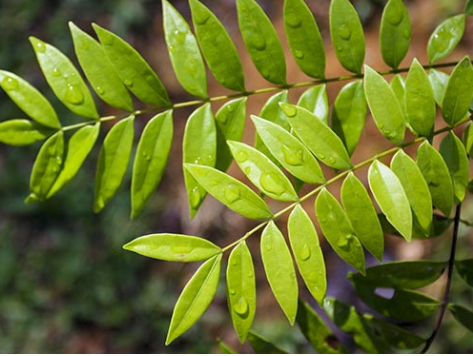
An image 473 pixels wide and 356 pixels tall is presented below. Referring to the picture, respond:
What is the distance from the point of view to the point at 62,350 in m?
2.66

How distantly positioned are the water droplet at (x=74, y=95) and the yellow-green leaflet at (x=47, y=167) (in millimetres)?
62

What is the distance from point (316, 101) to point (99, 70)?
396mm

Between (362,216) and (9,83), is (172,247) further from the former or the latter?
(9,83)

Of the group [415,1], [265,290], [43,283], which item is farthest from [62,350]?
[415,1]

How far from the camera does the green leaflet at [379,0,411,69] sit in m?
1.13

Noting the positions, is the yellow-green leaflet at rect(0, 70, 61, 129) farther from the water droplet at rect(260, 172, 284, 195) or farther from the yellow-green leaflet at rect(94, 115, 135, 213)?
the water droplet at rect(260, 172, 284, 195)

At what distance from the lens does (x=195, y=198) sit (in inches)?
42.0

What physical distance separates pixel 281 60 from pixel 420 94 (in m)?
0.27

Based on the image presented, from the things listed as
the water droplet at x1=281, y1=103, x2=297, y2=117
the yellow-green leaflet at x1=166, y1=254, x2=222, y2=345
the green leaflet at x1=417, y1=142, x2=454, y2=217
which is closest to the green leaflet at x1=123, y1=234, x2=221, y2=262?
the yellow-green leaflet at x1=166, y1=254, x2=222, y2=345

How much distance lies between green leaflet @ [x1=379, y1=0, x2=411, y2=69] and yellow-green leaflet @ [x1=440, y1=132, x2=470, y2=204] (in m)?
0.21

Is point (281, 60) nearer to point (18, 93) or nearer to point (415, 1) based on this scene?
point (18, 93)

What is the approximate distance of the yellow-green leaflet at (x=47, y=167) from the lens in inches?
43.5

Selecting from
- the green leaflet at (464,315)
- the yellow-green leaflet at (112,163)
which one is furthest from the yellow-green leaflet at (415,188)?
the yellow-green leaflet at (112,163)

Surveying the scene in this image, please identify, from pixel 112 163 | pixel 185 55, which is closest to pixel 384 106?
pixel 185 55
